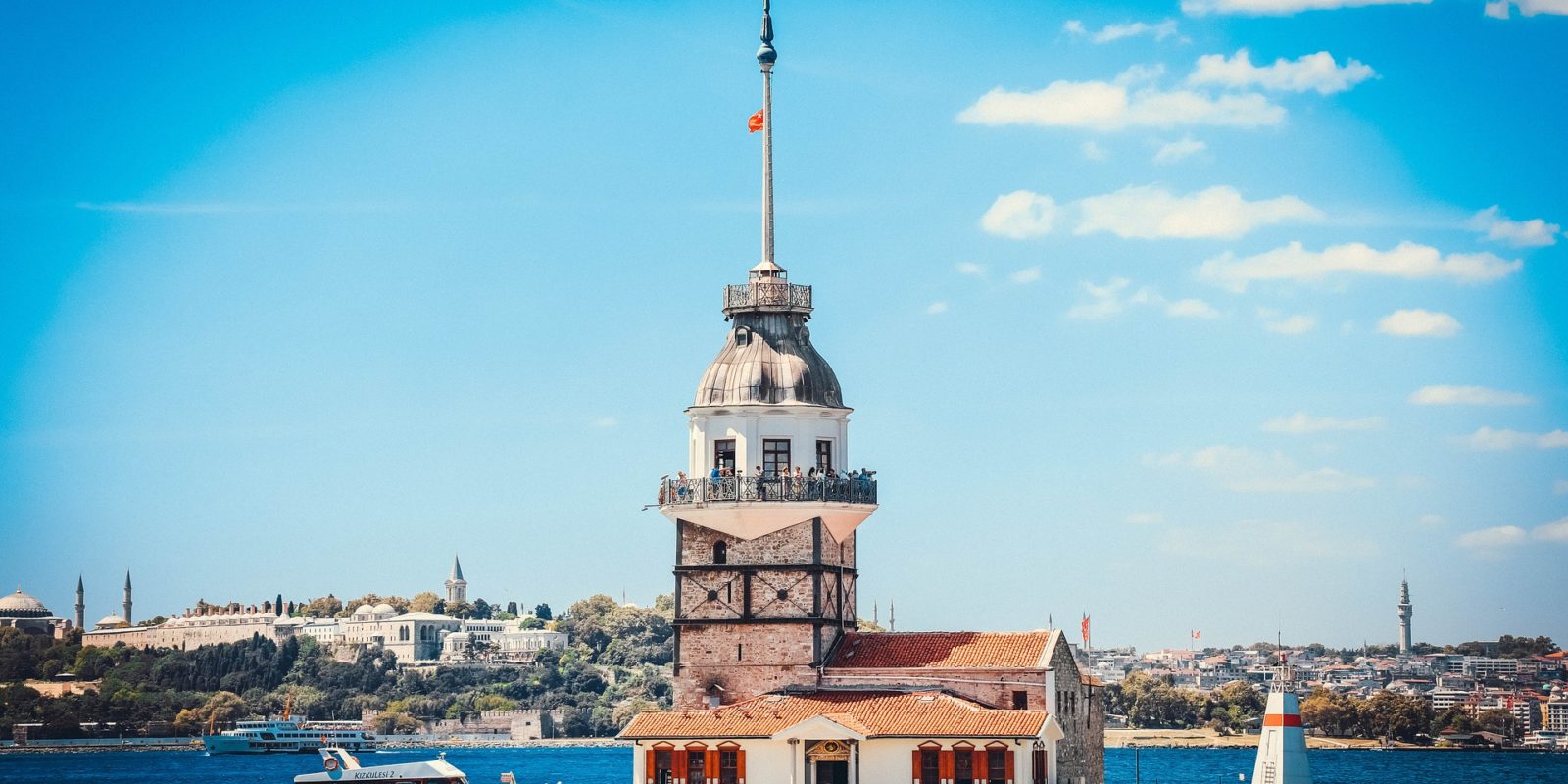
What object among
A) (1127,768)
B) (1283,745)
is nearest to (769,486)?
(1283,745)

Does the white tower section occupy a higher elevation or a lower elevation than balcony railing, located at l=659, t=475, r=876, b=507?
lower

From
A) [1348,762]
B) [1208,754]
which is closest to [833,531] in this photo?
[1348,762]

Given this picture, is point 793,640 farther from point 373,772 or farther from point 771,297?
A: point 373,772

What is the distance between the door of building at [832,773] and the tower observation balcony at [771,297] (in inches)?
518

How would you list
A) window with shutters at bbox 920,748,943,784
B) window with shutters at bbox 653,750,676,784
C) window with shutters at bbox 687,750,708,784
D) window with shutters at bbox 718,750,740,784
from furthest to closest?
window with shutters at bbox 653,750,676,784
window with shutters at bbox 687,750,708,784
window with shutters at bbox 718,750,740,784
window with shutters at bbox 920,748,943,784

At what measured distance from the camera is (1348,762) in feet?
545

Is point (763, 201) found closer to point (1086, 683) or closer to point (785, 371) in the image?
point (785, 371)

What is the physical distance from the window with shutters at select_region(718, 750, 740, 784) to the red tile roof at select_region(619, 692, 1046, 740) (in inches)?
21.7

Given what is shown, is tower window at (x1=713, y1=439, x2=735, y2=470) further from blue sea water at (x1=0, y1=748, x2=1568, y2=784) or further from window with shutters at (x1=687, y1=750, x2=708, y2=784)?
blue sea water at (x1=0, y1=748, x2=1568, y2=784)

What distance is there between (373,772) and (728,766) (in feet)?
51.7

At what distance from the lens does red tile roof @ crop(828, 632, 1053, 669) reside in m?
62.4

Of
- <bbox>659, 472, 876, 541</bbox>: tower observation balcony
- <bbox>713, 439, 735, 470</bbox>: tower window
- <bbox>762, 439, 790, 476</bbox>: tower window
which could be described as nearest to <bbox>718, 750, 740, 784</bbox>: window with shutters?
<bbox>659, 472, 876, 541</bbox>: tower observation balcony

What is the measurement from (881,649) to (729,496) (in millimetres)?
5998

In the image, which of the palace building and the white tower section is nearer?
the white tower section
